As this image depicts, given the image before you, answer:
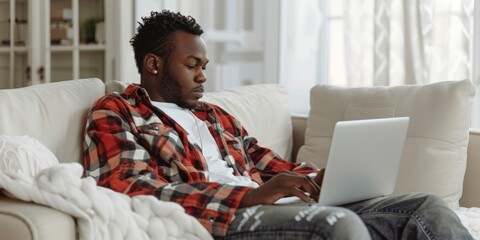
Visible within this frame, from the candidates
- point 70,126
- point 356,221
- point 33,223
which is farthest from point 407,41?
point 33,223

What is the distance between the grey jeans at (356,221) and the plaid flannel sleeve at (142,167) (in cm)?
6

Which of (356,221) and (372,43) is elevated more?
(372,43)

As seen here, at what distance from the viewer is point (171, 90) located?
2.12 m

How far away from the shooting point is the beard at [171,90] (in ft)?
6.92

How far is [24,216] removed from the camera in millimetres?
1403

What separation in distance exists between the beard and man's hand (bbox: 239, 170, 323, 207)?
53cm

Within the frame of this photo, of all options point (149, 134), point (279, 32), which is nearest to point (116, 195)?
point (149, 134)

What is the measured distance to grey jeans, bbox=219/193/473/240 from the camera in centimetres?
148

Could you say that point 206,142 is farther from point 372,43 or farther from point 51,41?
point 51,41

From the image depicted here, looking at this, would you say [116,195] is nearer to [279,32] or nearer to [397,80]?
[397,80]

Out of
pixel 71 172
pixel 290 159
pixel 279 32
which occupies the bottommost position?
pixel 290 159

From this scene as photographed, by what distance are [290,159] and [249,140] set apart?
1.78ft

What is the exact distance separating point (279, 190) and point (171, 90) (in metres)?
0.59

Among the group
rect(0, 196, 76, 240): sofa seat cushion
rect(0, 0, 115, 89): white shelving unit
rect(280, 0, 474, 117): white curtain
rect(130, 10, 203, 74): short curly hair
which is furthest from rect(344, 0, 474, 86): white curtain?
rect(0, 196, 76, 240): sofa seat cushion
